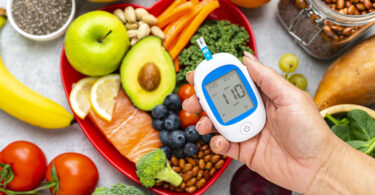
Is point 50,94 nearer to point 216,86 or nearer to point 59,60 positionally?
point 59,60

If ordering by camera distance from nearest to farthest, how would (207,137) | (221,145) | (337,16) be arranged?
(221,145) → (337,16) → (207,137)

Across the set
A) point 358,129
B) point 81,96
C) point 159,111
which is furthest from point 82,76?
point 358,129

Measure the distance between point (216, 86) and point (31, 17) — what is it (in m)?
0.93

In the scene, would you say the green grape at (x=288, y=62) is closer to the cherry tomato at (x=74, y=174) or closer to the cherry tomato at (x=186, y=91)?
the cherry tomato at (x=186, y=91)

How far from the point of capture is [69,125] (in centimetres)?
160

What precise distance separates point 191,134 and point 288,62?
0.51 meters

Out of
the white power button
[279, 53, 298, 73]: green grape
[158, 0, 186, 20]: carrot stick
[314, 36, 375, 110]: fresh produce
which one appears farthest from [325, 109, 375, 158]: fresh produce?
[158, 0, 186, 20]: carrot stick

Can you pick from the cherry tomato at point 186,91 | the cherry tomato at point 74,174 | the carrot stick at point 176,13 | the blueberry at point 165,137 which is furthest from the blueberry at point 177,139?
the carrot stick at point 176,13

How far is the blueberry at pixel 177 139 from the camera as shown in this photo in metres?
1.43

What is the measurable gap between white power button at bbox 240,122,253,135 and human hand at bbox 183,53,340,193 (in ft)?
0.26

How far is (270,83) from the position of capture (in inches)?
44.8

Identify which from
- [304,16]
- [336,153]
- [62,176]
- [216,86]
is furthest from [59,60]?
[336,153]

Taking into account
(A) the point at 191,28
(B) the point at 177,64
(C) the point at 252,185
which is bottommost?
(C) the point at 252,185

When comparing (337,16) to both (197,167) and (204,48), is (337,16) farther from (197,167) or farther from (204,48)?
(197,167)
